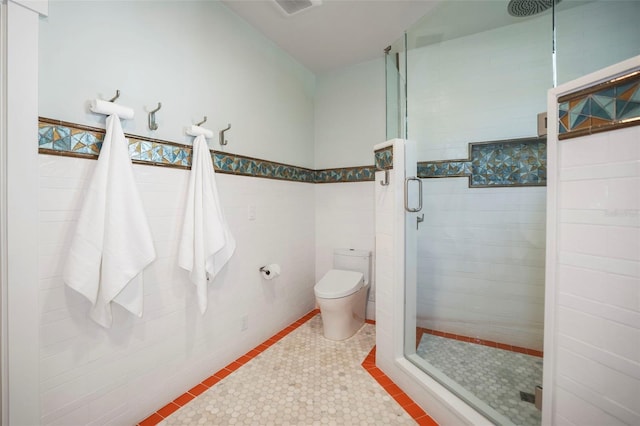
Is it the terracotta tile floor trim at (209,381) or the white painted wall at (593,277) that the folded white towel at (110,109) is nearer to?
the terracotta tile floor trim at (209,381)

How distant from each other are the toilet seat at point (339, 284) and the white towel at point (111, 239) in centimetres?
127

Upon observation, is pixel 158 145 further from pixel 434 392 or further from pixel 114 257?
pixel 434 392

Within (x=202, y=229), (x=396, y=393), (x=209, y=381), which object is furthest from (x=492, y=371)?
(x=202, y=229)

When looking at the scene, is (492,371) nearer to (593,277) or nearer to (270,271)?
(593,277)

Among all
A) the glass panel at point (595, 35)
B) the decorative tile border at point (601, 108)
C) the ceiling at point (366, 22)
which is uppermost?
the ceiling at point (366, 22)

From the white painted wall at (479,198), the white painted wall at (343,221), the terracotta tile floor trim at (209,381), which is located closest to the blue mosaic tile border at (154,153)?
the white painted wall at (343,221)

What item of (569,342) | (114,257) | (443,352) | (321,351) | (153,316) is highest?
(114,257)

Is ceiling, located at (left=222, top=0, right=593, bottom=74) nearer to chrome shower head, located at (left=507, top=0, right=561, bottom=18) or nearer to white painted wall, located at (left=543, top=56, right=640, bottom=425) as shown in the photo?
chrome shower head, located at (left=507, top=0, right=561, bottom=18)

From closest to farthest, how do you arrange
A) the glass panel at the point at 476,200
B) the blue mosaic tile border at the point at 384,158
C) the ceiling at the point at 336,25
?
the glass panel at the point at 476,200 → the blue mosaic tile border at the point at 384,158 → the ceiling at the point at 336,25

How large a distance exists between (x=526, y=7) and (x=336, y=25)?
1252 millimetres

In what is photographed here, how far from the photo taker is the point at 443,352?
1878mm

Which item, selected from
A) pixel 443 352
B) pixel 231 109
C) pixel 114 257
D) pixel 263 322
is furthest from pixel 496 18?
pixel 263 322

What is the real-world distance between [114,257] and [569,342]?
181 cm

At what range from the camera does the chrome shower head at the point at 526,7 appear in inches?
56.9
